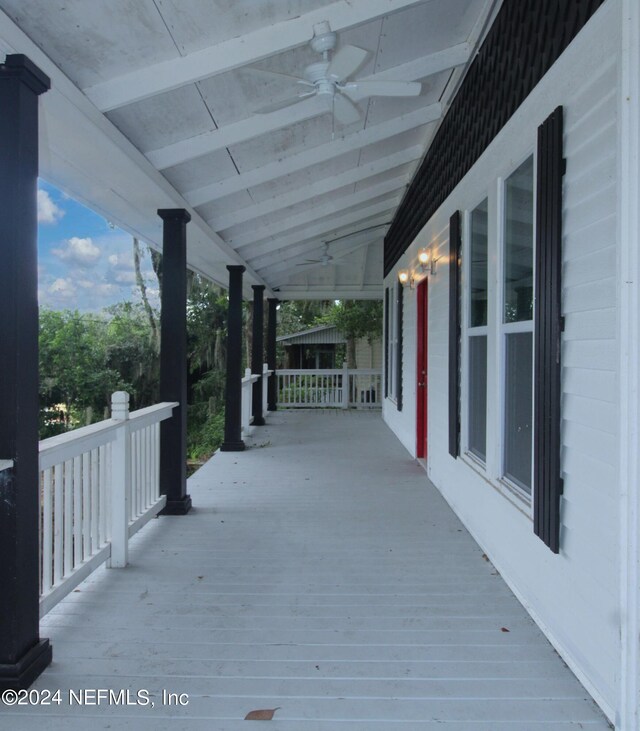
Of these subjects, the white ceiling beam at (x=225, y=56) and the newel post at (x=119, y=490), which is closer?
the white ceiling beam at (x=225, y=56)

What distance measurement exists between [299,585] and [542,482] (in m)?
1.49

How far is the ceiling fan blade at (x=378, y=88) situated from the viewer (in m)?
3.23

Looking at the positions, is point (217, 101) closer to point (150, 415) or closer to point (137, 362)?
point (150, 415)

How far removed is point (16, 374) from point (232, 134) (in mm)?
2279

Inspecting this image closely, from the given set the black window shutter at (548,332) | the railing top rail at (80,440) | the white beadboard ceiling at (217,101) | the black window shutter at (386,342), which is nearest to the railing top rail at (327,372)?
the black window shutter at (386,342)

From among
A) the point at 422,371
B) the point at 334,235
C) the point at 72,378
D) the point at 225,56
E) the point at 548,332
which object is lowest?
the point at 72,378

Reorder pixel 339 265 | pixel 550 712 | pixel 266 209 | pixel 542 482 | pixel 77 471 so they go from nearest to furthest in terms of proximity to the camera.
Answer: pixel 550 712
pixel 542 482
pixel 77 471
pixel 266 209
pixel 339 265

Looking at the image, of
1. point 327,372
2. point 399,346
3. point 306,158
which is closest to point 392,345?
point 399,346

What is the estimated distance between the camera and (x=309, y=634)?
2.64m

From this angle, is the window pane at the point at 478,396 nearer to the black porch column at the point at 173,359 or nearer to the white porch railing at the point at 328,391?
the black porch column at the point at 173,359

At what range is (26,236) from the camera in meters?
2.26

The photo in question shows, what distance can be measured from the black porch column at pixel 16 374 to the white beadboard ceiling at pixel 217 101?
220 millimetres

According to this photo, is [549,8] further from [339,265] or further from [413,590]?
[339,265]

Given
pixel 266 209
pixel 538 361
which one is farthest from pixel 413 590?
pixel 266 209
